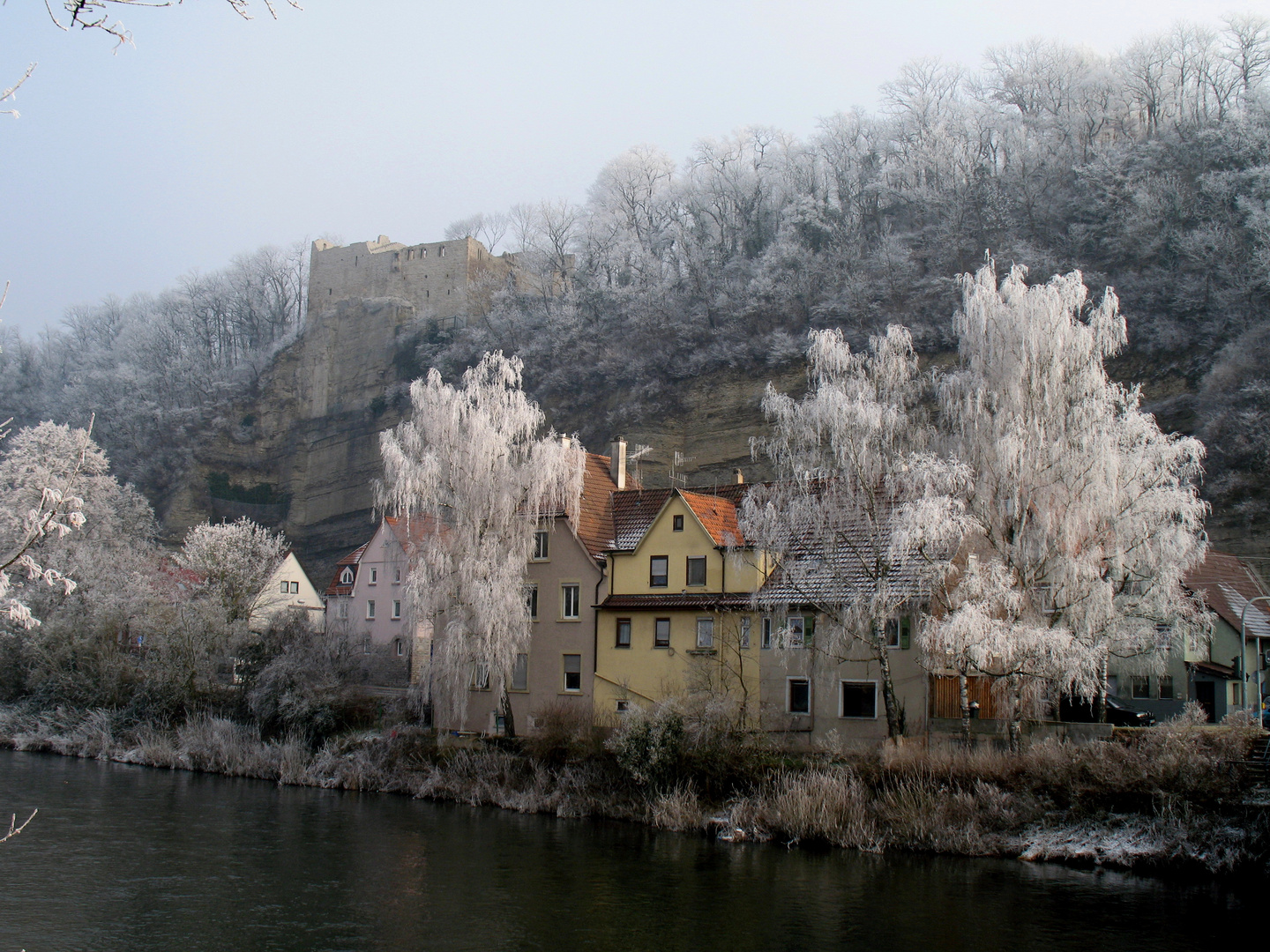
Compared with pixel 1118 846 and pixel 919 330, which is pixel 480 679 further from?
pixel 919 330

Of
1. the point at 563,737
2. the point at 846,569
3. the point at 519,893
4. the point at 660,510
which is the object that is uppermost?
the point at 660,510

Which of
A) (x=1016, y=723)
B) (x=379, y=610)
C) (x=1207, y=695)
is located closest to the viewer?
(x=1016, y=723)

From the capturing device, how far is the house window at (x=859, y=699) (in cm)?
2769

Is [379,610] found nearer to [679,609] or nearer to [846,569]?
[679,609]

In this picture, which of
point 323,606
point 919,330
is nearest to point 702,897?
point 919,330

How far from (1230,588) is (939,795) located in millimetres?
17955

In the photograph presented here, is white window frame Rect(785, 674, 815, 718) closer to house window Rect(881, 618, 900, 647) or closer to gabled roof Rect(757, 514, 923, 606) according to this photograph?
house window Rect(881, 618, 900, 647)

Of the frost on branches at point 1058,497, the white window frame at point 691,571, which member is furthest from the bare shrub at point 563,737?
the frost on branches at point 1058,497

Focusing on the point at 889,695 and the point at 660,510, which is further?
the point at 660,510

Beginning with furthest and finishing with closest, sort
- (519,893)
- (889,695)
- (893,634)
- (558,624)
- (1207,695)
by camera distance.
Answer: (558,624) < (1207,695) < (893,634) < (889,695) < (519,893)

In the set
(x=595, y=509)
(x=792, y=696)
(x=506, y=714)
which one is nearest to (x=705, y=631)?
(x=792, y=696)

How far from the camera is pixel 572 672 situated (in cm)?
3338

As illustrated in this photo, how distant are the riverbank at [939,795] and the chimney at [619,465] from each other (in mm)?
11915

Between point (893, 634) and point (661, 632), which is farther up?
point (661, 632)
